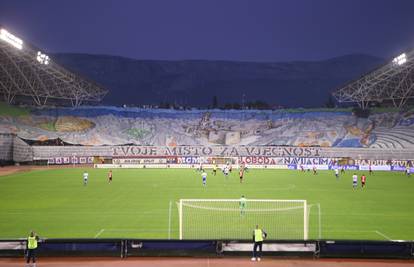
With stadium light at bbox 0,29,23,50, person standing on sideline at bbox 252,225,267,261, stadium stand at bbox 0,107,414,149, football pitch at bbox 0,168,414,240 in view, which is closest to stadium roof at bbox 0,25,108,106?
stadium light at bbox 0,29,23,50

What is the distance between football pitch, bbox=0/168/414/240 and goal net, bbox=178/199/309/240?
556 millimetres

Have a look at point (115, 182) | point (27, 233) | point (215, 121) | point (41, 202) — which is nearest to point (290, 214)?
point (27, 233)

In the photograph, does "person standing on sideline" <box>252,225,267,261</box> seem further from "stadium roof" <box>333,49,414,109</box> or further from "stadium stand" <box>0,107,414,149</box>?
"stadium stand" <box>0,107,414,149</box>

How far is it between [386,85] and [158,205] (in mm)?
62671

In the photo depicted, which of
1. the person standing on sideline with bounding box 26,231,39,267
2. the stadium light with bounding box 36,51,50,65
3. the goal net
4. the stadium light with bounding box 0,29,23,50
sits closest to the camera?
the person standing on sideline with bounding box 26,231,39,267

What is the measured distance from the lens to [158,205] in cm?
2912

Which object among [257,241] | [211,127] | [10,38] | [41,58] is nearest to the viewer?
[257,241]

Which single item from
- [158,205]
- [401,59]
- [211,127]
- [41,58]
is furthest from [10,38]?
[401,59]

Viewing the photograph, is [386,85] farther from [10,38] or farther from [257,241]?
[257,241]

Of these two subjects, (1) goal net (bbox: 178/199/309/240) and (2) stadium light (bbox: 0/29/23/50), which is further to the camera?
(2) stadium light (bbox: 0/29/23/50)

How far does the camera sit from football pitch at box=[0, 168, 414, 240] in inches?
839

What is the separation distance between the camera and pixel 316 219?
80.6 ft

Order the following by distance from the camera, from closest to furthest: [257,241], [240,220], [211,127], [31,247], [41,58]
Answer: [31,247] < [257,241] < [240,220] < [41,58] < [211,127]

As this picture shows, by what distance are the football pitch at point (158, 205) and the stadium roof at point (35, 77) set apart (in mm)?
20998
